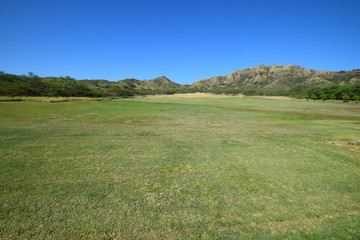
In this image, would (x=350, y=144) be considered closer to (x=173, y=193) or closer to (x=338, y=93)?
(x=173, y=193)

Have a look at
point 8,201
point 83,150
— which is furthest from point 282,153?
point 8,201

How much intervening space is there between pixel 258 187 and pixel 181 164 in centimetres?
291

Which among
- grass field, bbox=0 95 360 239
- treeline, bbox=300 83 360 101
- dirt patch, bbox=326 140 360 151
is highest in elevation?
treeline, bbox=300 83 360 101

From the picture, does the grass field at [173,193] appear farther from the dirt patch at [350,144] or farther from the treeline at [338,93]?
the treeline at [338,93]

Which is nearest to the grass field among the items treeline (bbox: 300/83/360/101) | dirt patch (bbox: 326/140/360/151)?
dirt patch (bbox: 326/140/360/151)

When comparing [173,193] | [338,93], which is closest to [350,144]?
[173,193]

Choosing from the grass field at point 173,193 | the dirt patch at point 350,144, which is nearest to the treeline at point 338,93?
the dirt patch at point 350,144

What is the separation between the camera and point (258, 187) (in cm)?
582

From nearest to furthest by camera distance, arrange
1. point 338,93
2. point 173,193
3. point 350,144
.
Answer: point 173,193 → point 350,144 → point 338,93

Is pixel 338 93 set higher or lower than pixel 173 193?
higher

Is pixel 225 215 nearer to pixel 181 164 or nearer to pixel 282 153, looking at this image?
pixel 181 164

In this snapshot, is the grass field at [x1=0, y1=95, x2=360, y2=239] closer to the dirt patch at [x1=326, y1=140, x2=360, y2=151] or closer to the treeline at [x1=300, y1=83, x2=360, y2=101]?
the dirt patch at [x1=326, y1=140, x2=360, y2=151]

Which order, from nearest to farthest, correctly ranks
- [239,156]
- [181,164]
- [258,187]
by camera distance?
[258,187]
[181,164]
[239,156]

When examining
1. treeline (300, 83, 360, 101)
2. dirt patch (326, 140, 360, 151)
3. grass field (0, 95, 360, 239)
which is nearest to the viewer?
grass field (0, 95, 360, 239)
